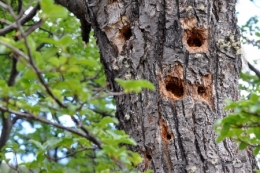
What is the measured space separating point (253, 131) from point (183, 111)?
0.60 m

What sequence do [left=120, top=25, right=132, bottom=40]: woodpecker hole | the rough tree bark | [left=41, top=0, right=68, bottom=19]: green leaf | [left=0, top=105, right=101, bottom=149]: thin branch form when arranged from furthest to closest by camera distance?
1. [left=120, top=25, right=132, bottom=40]: woodpecker hole
2. the rough tree bark
3. [left=0, top=105, right=101, bottom=149]: thin branch
4. [left=41, top=0, right=68, bottom=19]: green leaf

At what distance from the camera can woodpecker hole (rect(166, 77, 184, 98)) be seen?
2566mm

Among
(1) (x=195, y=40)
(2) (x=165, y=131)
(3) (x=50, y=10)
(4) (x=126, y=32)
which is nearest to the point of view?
(3) (x=50, y=10)

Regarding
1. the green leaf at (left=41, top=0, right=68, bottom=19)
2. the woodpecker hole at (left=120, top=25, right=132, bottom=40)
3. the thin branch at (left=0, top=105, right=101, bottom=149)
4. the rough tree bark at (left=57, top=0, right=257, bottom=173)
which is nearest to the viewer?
the green leaf at (left=41, top=0, right=68, bottom=19)

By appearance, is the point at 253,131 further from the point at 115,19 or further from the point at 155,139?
the point at 115,19

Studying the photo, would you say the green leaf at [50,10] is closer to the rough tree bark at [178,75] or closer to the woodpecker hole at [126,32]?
the rough tree bark at [178,75]

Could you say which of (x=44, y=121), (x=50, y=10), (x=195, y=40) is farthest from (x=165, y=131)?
(x=50, y=10)

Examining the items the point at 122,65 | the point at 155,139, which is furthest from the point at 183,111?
the point at 122,65

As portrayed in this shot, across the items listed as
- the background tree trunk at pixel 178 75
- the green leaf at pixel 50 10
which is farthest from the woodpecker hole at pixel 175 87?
the green leaf at pixel 50 10

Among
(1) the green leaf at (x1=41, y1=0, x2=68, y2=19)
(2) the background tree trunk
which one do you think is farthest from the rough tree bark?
(1) the green leaf at (x1=41, y1=0, x2=68, y2=19)

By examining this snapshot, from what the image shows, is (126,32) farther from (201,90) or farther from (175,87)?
(201,90)

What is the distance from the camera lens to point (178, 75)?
101 inches

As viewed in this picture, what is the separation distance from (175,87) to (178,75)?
0.22ft

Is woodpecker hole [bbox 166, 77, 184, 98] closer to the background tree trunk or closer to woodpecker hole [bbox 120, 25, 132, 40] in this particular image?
the background tree trunk
